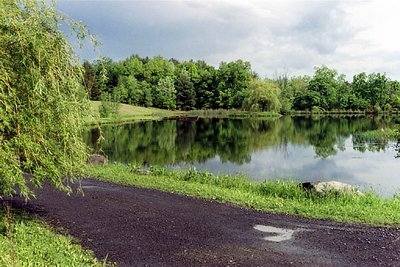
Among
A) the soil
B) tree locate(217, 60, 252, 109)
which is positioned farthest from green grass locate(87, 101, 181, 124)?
the soil

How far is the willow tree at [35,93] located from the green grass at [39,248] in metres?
1.41

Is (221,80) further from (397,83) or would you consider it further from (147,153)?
(147,153)

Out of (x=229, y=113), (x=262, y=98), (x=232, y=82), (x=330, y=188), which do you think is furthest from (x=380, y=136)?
(x=232, y=82)

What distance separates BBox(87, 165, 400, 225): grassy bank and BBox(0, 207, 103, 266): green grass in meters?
5.61

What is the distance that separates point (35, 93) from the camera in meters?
8.16

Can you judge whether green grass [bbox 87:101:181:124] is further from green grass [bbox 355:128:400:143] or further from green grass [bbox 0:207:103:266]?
green grass [bbox 0:207:103:266]

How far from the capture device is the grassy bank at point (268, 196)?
1342 cm

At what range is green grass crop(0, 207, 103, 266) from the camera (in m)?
8.36

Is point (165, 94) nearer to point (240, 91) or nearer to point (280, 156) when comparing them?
point (240, 91)

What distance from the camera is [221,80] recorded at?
11656 cm

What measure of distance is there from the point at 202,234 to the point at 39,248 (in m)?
4.47

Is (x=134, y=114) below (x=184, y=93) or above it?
below

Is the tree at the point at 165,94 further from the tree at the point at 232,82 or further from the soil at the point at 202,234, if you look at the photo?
the soil at the point at 202,234

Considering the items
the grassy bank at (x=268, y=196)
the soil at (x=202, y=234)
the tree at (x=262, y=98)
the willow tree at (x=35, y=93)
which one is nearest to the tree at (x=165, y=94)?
the tree at (x=262, y=98)
